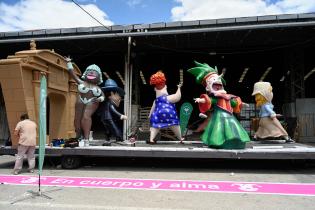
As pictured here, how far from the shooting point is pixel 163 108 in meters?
9.94

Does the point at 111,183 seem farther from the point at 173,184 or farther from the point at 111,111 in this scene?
the point at 111,111

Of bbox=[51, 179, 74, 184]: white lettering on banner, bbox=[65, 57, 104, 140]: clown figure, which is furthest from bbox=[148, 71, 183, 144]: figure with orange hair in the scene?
bbox=[51, 179, 74, 184]: white lettering on banner

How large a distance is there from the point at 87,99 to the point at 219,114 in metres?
3.84

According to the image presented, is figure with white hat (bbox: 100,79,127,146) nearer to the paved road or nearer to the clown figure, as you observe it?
the clown figure

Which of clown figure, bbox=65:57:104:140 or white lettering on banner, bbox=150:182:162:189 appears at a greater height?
clown figure, bbox=65:57:104:140

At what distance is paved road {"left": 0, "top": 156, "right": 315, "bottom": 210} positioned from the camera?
17.4ft

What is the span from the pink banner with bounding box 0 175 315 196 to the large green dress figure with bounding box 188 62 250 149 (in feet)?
4.76

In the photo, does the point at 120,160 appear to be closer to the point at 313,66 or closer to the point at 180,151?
the point at 180,151

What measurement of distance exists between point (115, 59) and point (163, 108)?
418 inches

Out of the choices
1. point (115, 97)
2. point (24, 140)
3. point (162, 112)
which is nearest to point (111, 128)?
point (115, 97)

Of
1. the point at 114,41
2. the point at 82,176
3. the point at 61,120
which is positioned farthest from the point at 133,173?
the point at 114,41

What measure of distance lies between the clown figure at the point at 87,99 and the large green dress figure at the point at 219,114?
9.71 ft

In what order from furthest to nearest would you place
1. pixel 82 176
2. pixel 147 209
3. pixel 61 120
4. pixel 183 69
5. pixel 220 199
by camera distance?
pixel 183 69, pixel 61 120, pixel 82 176, pixel 220 199, pixel 147 209

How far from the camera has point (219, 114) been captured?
871 centimetres
